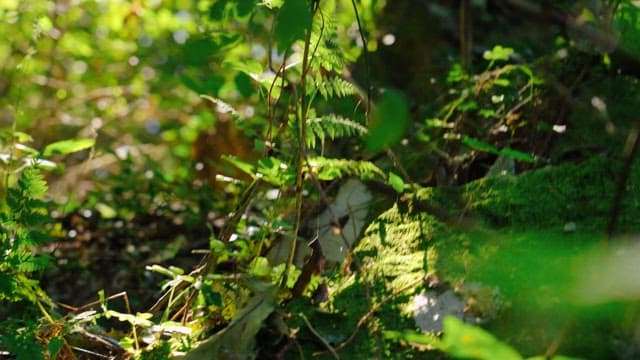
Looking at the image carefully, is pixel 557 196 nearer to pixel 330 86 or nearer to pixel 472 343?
pixel 330 86

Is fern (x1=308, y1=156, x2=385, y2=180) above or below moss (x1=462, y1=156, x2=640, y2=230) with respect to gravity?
below

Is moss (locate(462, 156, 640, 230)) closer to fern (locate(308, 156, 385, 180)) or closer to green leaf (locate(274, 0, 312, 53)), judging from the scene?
fern (locate(308, 156, 385, 180))

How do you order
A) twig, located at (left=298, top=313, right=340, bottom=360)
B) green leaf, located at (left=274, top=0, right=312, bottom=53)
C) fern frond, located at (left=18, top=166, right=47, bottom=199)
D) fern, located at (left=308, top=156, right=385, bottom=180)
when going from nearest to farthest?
green leaf, located at (left=274, top=0, right=312, bottom=53) → twig, located at (left=298, top=313, right=340, bottom=360) → fern frond, located at (left=18, top=166, right=47, bottom=199) → fern, located at (left=308, top=156, right=385, bottom=180)

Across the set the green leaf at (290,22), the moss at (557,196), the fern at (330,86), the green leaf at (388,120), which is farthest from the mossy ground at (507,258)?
the green leaf at (290,22)

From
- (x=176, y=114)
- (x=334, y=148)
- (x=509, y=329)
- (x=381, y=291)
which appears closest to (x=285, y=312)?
(x=381, y=291)

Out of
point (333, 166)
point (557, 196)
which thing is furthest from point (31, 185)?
point (557, 196)

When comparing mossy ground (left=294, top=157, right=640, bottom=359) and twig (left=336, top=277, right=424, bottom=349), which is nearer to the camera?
mossy ground (left=294, top=157, right=640, bottom=359)

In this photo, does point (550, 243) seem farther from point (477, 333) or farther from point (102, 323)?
point (102, 323)

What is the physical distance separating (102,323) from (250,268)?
0.76 m

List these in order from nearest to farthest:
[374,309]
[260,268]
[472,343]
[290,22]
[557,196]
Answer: [472,343]
[290,22]
[374,309]
[260,268]
[557,196]

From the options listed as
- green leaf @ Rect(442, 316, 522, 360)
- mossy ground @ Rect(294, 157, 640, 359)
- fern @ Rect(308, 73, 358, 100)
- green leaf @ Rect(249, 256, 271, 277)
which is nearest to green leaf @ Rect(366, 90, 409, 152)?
green leaf @ Rect(442, 316, 522, 360)

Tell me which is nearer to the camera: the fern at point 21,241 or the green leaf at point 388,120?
the green leaf at point 388,120

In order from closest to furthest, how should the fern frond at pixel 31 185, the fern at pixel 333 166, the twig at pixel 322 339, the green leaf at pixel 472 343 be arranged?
the green leaf at pixel 472 343, the twig at pixel 322 339, the fern frond at pixel 31 185, the fern at pixel 333 166

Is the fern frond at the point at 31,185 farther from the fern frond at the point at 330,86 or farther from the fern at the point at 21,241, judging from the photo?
the fern frond at the point at 330,86
